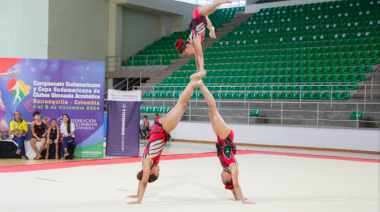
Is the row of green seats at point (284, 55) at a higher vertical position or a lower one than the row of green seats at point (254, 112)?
higher

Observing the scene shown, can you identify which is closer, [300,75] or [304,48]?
[300,75]

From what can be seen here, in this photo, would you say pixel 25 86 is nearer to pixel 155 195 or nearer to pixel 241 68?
pixel 155 195

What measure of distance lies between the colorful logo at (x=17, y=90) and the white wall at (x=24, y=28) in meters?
10.6

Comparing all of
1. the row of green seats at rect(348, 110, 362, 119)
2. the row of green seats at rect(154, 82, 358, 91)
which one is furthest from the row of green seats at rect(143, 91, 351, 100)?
the row of green seats at rect(348, 110, 362, 119)

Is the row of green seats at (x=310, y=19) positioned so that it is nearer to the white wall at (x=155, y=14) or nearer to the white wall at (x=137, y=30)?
the white wall at (x=155, y=14)

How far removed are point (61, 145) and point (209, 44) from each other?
50.2 feet

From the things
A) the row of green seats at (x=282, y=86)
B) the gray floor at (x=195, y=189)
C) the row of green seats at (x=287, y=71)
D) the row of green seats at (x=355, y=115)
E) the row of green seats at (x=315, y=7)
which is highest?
the row of green seats at (x=315, y=7)

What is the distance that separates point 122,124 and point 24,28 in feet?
43.6

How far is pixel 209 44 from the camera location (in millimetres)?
23906

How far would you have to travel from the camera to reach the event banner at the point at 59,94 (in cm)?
1009

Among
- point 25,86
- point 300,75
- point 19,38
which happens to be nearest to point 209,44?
point 300,75

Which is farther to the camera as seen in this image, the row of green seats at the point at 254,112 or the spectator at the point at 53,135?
the row of green seats at the point at 254,112

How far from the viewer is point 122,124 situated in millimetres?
10617

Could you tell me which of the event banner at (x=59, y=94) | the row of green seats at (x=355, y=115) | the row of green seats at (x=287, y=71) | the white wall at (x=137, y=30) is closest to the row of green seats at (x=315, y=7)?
the row of green seats at (x=287, y=71)
